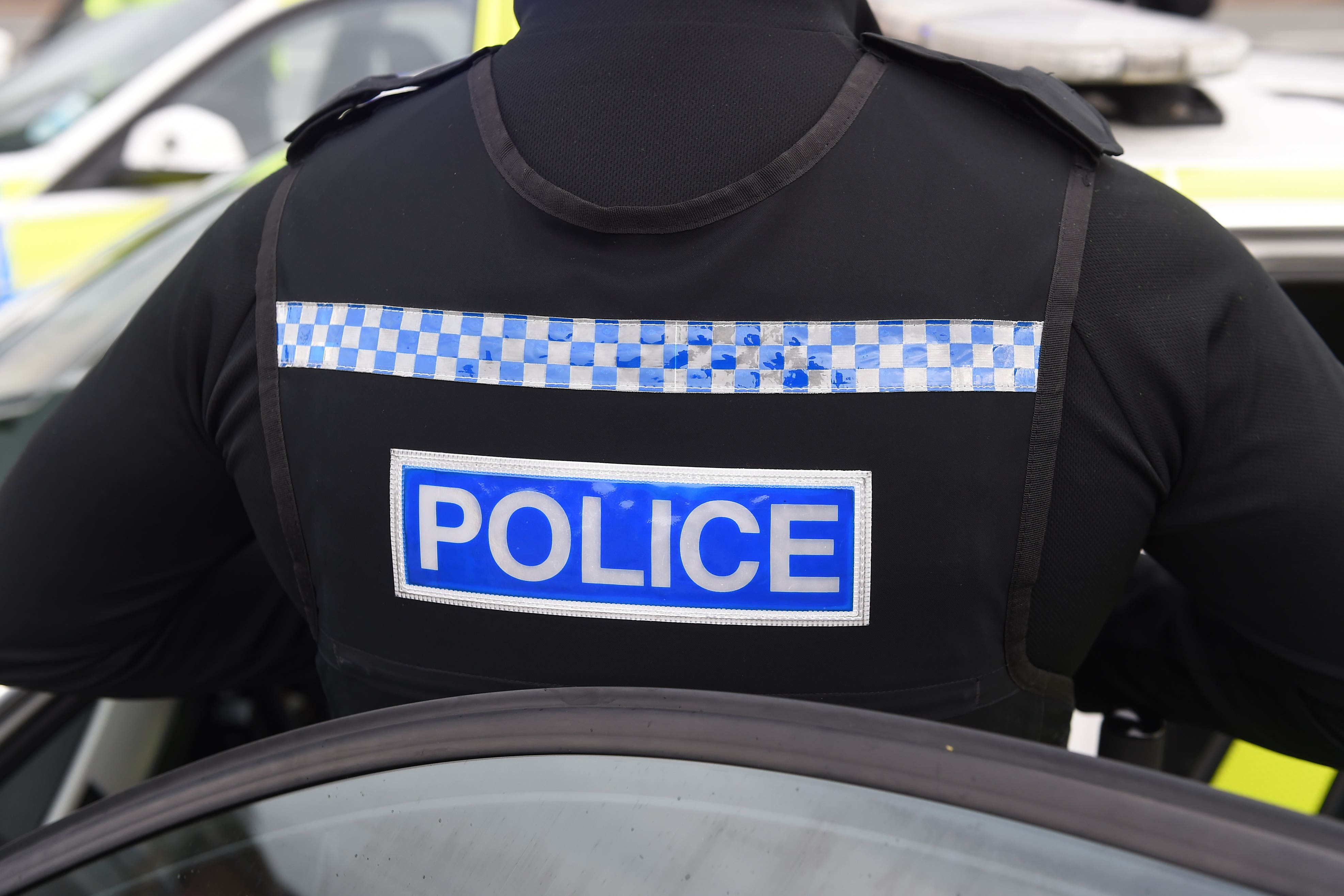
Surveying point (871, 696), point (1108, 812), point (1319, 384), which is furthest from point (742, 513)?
point (1319, 384)

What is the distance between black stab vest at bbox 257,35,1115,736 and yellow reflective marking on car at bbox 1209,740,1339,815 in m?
0.91

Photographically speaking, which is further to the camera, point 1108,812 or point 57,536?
point 57,536

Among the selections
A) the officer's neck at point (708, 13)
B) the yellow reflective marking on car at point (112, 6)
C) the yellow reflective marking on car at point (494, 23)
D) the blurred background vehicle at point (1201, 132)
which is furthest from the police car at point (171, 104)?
the officer's neck at point (708, 13)

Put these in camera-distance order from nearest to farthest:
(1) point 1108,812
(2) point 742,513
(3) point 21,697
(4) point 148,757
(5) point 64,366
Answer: (1) point 1108,812, (2) point 742,513, (3) point 21,697, (4) point 148,757, (5) point 64,366

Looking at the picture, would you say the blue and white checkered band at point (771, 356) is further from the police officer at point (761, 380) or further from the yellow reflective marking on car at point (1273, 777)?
the yellow reflective marking on car at point (1273, 777)

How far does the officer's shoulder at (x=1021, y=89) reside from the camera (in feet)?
3.07

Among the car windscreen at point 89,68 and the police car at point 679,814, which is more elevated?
the car windscreen at point 89,68

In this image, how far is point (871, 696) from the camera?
0.95 metres

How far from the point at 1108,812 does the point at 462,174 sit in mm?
687

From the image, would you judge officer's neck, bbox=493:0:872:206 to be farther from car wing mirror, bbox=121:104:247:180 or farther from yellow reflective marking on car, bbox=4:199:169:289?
yellow reflective marking on car, bbox=4:199:169:289

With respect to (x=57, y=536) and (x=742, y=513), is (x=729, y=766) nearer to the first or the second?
(x=742, y=513)

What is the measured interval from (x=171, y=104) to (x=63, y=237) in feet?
1.51

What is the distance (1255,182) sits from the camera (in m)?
1.48

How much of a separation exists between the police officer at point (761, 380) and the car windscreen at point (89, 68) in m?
2.52
